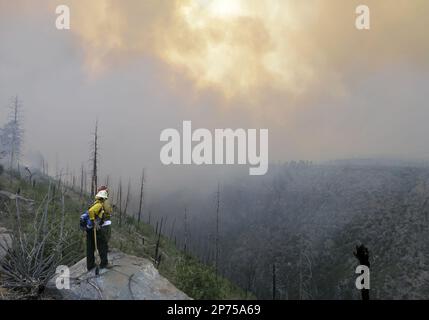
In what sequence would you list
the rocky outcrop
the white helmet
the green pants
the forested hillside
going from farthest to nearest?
the forested hillside
the white helmet
the green pants
the rocky outcrop

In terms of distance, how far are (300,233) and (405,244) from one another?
46250 mm

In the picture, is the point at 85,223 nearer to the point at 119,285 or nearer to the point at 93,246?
the point at 93,246

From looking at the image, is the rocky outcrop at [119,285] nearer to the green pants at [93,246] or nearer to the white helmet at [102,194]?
the green pants at [93,246]

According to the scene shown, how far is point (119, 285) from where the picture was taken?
9.73 metres

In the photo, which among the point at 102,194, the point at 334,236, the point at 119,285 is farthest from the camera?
the point at 334,236

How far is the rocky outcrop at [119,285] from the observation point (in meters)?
9.38

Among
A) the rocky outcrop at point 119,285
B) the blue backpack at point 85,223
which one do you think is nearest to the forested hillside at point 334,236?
the rocky outcrop at point 119,285

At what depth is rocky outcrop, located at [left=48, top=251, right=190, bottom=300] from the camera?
30.8 feet

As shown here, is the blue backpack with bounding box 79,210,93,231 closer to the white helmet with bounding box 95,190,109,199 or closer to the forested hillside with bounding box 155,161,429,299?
the white helmet with bounding box 95,190,109,199

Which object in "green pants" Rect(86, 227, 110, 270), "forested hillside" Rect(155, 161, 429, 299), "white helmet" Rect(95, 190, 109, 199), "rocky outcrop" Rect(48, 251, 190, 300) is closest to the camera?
"rocky outcrop" Rect(48, 251, 190, 300)

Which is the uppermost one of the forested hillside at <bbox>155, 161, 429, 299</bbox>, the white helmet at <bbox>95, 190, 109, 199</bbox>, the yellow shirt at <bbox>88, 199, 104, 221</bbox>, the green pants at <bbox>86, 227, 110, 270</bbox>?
the white helmet at <bbox>95, 190, 109, 199</bbox>

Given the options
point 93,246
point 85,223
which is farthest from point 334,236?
point 85,223

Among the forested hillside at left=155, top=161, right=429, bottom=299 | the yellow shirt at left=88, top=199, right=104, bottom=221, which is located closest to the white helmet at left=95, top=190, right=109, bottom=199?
the yellow shirt at left=88, top=199, right=104, bottom=221

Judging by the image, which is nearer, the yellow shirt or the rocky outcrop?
the rocky outcrop
